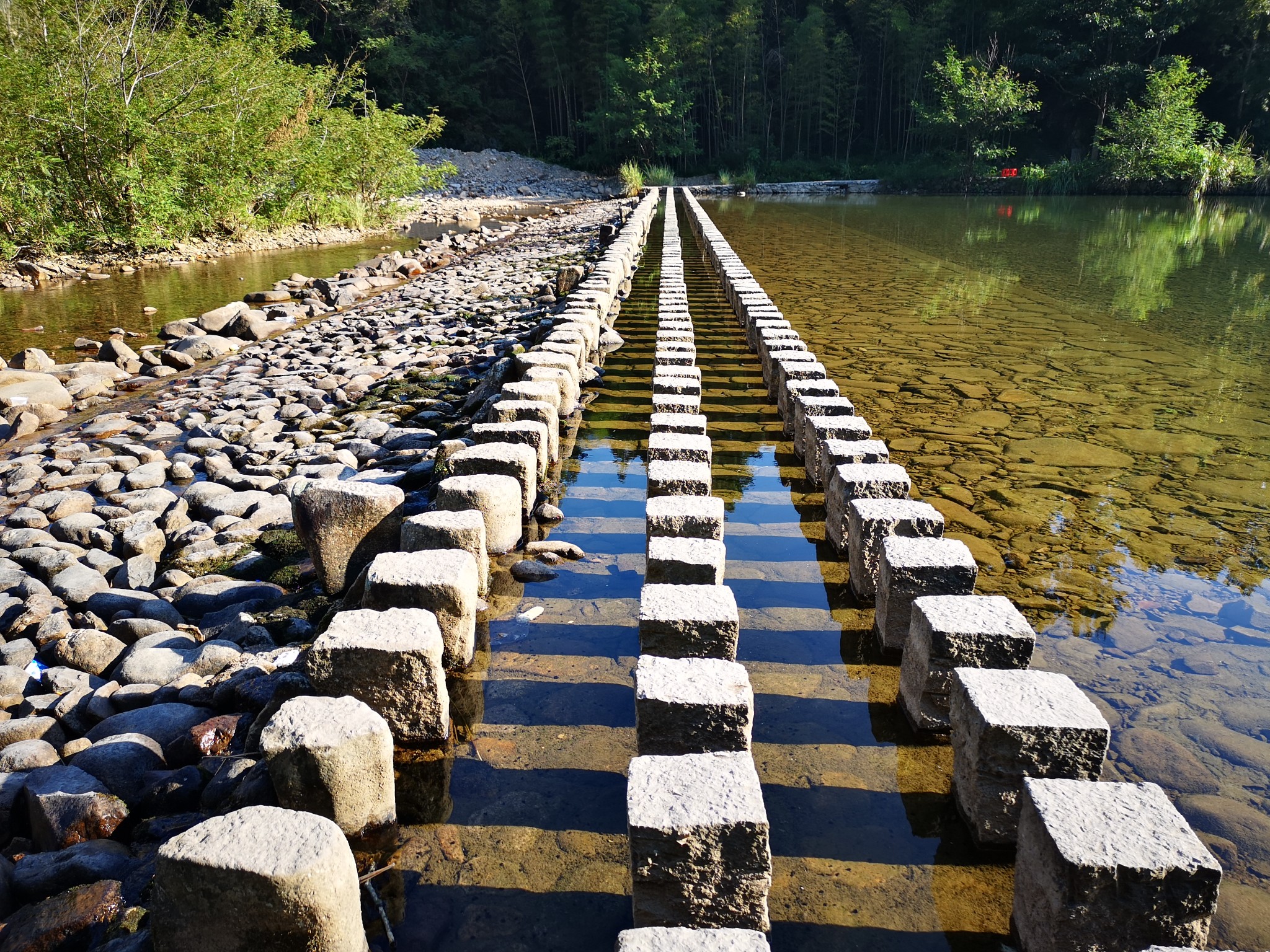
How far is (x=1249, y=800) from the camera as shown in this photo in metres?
2.58

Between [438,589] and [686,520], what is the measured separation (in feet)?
3.46

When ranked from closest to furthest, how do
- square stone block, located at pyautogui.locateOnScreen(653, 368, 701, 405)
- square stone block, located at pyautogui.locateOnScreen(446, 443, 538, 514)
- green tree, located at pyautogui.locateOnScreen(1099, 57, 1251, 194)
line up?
1. square stone block, located at pyautogui.locateOnScreen(446, 443, 538, 514)
2. square stone block, located at pyautogui.locateOnScreen(653, 368, 701, 405)
3. green tree, located at pyautogui.locateOnScreen(1099, 57, 1251, 194)

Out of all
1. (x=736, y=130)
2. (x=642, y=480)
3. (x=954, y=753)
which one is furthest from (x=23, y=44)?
(x=736, y=130)

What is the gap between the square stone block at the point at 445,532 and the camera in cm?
343

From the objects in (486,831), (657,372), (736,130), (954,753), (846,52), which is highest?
(846,52)

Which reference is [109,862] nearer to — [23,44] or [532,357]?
[532,357]

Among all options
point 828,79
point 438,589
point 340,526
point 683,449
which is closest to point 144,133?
point 340,526

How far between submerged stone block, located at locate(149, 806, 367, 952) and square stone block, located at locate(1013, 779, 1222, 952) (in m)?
1.60

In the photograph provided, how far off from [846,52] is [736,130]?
7116 millimetres

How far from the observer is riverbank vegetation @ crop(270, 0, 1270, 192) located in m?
32.0

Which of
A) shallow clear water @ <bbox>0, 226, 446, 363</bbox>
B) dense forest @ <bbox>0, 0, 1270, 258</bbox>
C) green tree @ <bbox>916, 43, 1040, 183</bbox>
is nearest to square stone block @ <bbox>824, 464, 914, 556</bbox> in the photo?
shallow clear water @ <bbox>0, 226, 446, 363</bbox>

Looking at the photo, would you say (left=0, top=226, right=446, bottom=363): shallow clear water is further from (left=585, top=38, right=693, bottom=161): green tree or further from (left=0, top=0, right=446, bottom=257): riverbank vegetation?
(left=585, top=38, right=693, bottom=161): green tree

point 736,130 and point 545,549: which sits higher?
point 736,130

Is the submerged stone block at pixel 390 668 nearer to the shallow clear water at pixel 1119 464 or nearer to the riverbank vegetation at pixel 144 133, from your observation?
the shallow clear water at pixel 1119 464
